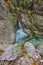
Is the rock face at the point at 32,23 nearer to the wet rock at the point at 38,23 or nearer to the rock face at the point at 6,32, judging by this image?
the wet rock at the point at 38,23

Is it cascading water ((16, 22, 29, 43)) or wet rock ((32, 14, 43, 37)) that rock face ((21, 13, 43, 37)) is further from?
cascading water ((16, 22, 29, 43))

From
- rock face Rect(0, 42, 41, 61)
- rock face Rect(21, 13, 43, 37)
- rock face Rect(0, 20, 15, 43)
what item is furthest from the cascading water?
Answer: rock face Rect(0, 42, 41, 61)

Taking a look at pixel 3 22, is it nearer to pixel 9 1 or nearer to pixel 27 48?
pixel 9 1

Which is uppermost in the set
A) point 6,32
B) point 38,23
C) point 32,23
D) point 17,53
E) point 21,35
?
point 17,53

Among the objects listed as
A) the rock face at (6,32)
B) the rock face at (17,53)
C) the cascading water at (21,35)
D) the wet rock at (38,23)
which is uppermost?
the rock face at (17,53)

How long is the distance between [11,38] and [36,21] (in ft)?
6.85

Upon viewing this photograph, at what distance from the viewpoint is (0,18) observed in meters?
6.91

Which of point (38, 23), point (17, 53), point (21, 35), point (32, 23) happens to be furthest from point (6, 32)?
point (38, 23)

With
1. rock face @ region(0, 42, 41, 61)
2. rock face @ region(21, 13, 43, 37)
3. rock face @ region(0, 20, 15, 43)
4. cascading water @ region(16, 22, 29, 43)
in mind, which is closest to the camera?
rock face @ region(0, 42, 41, 61)

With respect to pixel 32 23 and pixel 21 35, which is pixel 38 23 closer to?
pixel 32 23

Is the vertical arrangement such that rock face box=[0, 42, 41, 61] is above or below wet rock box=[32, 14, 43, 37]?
above

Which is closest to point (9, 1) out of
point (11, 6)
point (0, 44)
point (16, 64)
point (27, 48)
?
point (11, 6)

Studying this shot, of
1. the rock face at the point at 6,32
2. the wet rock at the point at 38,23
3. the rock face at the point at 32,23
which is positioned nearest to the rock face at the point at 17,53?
the rock face at the point at 6,32

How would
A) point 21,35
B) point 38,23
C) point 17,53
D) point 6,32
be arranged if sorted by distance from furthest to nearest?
1. point 38,23
2. point 21,35
3. point 6,32
4. point 17,53
